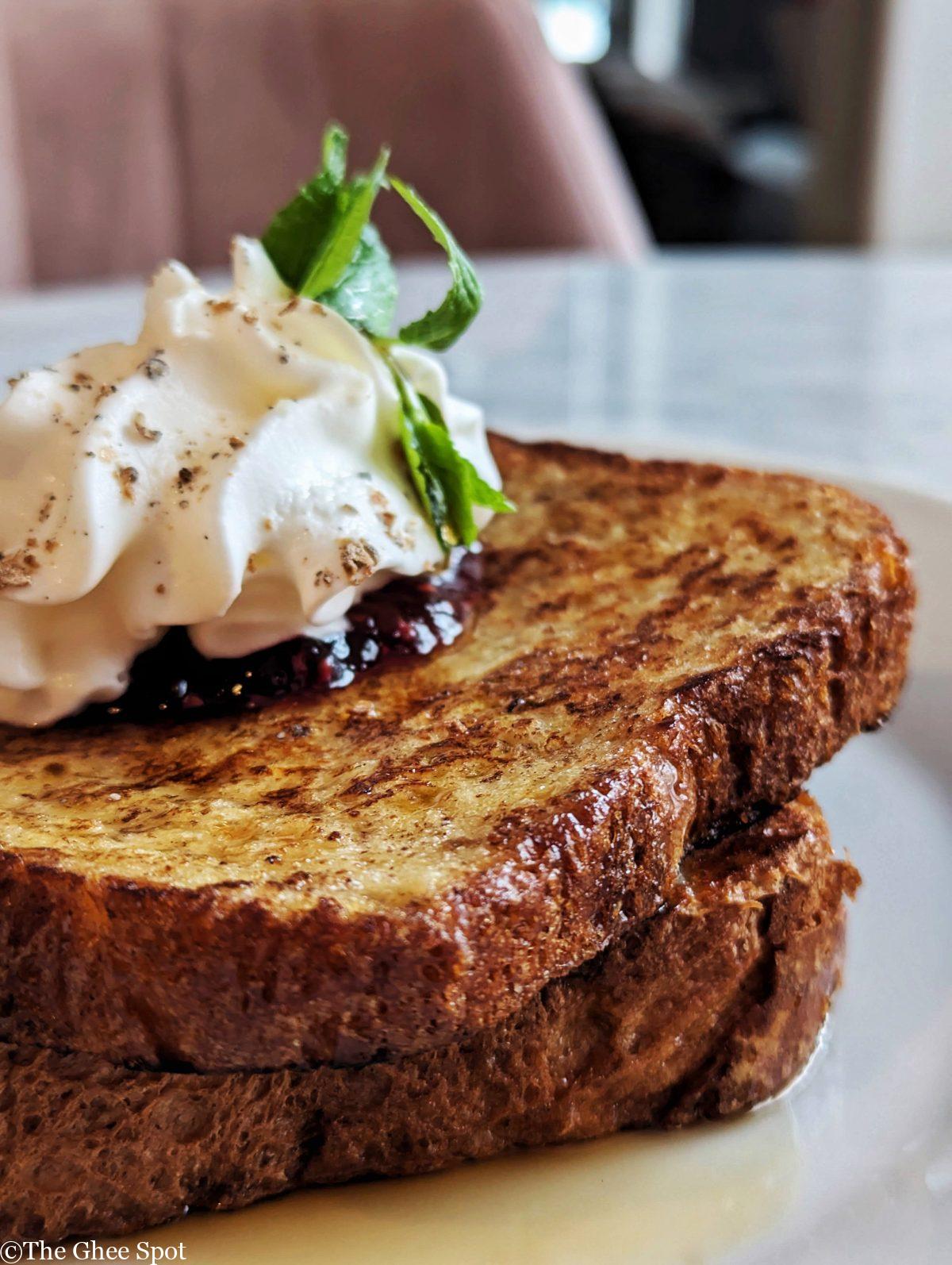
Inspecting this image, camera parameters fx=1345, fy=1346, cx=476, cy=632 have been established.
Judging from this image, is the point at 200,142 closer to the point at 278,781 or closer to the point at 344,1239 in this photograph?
the point at 278,781

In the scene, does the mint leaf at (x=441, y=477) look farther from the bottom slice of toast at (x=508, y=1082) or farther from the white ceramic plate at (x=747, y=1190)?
the white ceramic plate at (x=747, y=1190)

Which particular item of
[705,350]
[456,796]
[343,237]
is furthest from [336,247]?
[705,350]

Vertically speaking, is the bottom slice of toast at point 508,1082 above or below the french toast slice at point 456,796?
below

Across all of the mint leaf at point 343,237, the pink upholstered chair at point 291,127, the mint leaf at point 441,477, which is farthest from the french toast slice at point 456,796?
the pink upholstered chair at point 291,127

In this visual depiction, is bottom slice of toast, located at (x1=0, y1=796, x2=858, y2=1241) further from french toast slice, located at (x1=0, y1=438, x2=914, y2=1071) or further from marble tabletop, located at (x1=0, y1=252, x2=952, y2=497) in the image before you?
marble tabletop, located at (x1=0, y1=252, x2=952, y2=497)

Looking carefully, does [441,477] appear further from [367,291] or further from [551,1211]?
[551,1211]

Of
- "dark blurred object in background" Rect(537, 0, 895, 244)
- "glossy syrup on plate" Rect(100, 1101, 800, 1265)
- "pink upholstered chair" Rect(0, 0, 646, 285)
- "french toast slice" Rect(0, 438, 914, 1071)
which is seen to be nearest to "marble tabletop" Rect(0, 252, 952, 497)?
"pink upholstered chair" Rect(0, 0, 646, 285)
